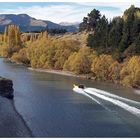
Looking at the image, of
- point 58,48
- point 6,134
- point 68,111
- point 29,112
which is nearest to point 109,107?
point 68,111

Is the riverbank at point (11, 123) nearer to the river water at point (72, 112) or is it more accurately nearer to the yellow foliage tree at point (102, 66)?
the river water at point (72, 112)

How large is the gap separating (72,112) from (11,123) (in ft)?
23.3

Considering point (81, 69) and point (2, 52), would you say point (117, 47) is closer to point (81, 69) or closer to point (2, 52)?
point (81, 69)

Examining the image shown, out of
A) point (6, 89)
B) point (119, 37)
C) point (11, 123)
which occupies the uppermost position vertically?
point (119, 37)

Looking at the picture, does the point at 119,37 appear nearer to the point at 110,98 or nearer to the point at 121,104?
the point at 110,98

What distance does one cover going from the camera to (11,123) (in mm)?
33812

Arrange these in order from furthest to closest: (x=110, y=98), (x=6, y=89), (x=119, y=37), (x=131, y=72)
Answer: (x=119, y=37) → (x=131, y=72) → (x=6, y=89) → (x=110, y=98)

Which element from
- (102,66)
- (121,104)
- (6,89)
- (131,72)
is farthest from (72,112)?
(102,66)

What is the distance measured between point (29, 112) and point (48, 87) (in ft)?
57.3

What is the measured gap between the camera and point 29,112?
39.2 m

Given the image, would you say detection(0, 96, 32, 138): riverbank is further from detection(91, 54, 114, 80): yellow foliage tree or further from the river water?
detection(91, 54, 114, 80): yellow foliage tree

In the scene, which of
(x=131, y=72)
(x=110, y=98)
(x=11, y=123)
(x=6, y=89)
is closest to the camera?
(x=11, y=123)

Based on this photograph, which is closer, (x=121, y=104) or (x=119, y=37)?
(x=121, y=104)

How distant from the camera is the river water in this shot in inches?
1267
